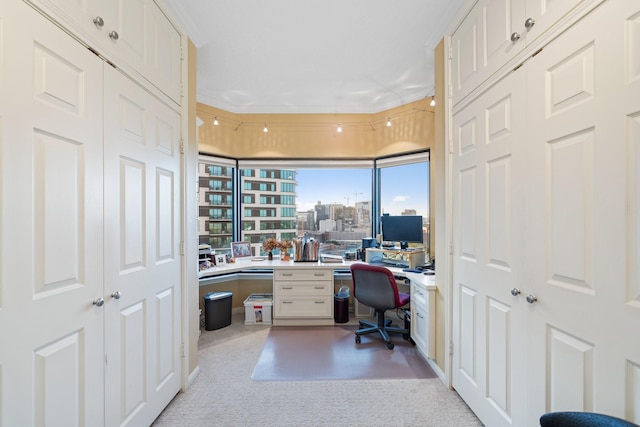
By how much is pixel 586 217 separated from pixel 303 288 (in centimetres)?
286

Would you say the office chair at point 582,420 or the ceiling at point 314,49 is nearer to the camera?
the office chair at point 582,420

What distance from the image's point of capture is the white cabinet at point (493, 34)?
127 centimetres

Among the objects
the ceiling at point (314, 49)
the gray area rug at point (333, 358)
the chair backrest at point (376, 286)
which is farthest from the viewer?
the chair backrest at point (376, 286)

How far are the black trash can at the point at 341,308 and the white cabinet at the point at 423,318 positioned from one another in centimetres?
93

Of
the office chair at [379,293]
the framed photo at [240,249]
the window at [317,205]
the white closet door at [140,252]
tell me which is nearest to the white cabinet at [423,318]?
the office chair at [379,293]

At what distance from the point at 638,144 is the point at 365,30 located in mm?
2018

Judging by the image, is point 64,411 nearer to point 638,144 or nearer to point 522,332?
point 522,332

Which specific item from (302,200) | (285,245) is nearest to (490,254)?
(285,245)

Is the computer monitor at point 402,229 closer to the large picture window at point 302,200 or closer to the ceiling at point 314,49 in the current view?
the large picture window at point 302,200

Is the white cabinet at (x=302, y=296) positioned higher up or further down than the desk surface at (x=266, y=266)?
further down

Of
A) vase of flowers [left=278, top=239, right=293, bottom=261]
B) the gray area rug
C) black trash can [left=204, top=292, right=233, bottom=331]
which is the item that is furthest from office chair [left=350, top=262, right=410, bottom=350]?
black trash can [left=204, top=292, right=233, bottom=331]

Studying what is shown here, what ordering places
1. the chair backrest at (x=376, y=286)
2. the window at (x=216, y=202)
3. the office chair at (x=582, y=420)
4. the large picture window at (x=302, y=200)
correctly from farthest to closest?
the large picture window at (x=302, y=200) → the window at (x=216, y=202) → the chair backrest at (x=376, y=286) → the office chair at (x=582, y=420)

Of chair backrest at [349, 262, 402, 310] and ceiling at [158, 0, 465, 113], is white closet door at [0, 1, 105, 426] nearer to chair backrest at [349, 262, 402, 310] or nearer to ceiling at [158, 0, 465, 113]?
ceiling at [158, 0, 465, 113]

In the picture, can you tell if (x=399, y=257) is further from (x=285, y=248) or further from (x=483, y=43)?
(x=483, y=43)
